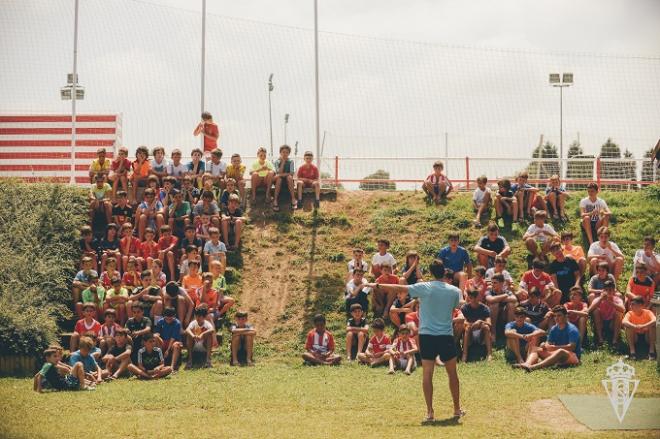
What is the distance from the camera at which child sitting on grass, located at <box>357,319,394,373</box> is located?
15695 mm

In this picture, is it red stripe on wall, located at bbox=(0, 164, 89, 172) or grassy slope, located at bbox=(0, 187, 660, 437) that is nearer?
grassy slope, located at bbox=(0, 187, 660, 437)

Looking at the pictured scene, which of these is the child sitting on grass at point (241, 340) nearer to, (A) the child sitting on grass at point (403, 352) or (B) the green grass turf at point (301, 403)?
(B) the green grass turf at point (301, 403)

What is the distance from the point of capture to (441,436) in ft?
34.0

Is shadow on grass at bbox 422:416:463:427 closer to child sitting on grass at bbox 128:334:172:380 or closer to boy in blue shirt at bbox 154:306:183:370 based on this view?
child sitting on grass at bbox 128:334:172:380

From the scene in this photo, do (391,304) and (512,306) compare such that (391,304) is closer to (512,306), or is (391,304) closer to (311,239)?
(512,306)

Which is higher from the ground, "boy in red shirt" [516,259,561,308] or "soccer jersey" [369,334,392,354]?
"boy in red shirt" [516,259,561,308]

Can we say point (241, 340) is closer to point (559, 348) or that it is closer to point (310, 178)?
point (559, 348)

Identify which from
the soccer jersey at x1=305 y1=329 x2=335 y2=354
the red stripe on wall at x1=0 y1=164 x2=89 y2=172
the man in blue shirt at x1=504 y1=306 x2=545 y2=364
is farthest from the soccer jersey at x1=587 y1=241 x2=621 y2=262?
the red stripe on wall at x1=0 y1=164 x2=89 y2=172

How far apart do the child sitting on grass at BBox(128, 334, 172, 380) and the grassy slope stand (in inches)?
10.8

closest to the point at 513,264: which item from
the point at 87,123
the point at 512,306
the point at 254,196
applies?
the point at 512,306

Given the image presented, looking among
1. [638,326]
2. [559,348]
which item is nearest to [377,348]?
[559,348]

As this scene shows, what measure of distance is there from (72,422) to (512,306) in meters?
7.89

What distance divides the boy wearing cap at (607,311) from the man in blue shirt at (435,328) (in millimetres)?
5675

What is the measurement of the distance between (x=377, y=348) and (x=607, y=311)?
13.1ft
